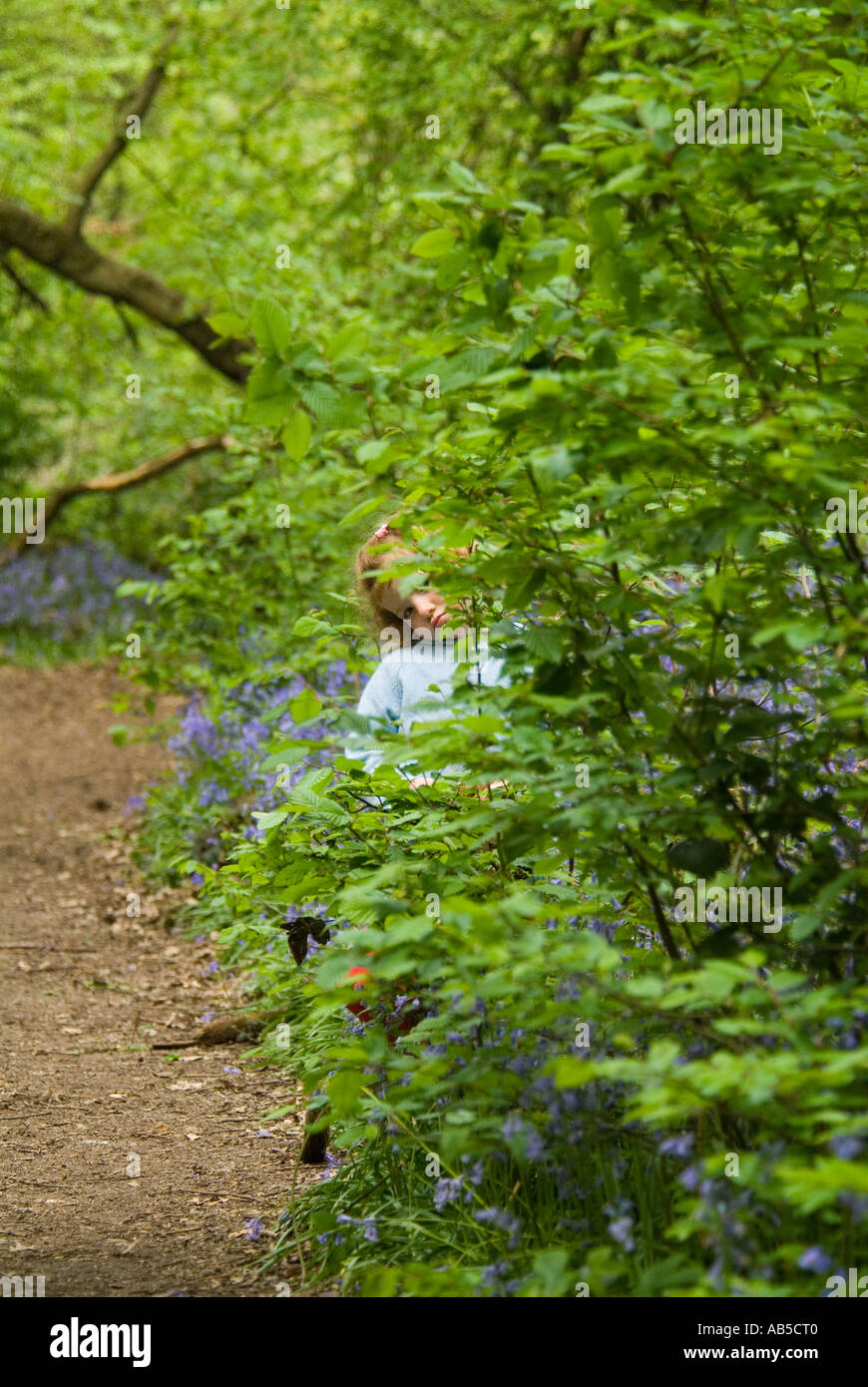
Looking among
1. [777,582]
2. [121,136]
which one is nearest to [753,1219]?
[777,582]

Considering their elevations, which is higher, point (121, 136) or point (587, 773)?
point (121, 136)

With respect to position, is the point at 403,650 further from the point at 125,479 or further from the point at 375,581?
the point at 125,479

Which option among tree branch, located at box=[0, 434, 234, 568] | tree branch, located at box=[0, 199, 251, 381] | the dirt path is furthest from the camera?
tree branch, located at box=[0, 199, 251, 381]

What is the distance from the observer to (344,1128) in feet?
10.8

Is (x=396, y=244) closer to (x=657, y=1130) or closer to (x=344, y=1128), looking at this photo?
(x=344, y=1128)

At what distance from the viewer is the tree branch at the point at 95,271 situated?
10.8m

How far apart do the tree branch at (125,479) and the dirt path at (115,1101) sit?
3832 millimetres

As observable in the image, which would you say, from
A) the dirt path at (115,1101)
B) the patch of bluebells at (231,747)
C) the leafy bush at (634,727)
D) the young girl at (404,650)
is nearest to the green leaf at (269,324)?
the leafy bush at (634,727)

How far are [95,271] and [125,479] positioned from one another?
1.91 m

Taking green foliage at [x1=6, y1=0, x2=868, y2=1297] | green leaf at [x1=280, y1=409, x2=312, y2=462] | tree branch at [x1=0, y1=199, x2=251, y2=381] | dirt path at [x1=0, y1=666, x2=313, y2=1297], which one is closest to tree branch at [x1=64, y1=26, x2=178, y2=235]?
tree branch at [x1=0, y1=199, x2=251, y2=381]

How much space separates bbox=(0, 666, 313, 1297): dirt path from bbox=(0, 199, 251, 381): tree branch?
191 inches

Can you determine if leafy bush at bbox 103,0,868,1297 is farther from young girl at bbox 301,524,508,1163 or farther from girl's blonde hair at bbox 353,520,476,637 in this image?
young girl at bbox 301,524,508,1163

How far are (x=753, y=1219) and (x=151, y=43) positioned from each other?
11.6 m

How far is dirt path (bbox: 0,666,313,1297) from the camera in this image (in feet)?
9.84
